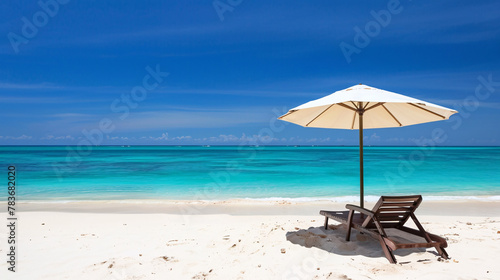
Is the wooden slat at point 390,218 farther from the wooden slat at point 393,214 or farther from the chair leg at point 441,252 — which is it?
the chair leg at point 441,252

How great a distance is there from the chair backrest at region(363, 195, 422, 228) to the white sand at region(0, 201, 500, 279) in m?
0.43

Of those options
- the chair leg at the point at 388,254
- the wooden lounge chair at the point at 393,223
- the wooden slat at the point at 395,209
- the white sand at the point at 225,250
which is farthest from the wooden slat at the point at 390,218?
the white sand at the point at 225,250

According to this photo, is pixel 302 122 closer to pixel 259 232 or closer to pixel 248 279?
pixel 259 232

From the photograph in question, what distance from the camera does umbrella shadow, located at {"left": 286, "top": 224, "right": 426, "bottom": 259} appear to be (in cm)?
410

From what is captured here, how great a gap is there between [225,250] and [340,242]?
1597 mm

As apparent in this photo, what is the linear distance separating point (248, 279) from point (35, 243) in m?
3.66

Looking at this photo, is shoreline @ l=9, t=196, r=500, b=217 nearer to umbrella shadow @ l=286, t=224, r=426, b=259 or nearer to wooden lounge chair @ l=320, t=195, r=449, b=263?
umbrella shadow @ l=286, t=224, r=426, b=259

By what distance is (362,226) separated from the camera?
4.25 meters

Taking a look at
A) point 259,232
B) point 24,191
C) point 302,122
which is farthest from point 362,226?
point 24,191

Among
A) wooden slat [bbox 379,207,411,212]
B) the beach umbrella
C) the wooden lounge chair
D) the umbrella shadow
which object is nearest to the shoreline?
the umbrella shadow

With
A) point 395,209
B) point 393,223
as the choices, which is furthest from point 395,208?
point 393,223

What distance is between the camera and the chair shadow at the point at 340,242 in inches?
161

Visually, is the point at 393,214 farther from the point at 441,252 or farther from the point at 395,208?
the point at 441,252

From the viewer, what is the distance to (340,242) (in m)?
4.46
